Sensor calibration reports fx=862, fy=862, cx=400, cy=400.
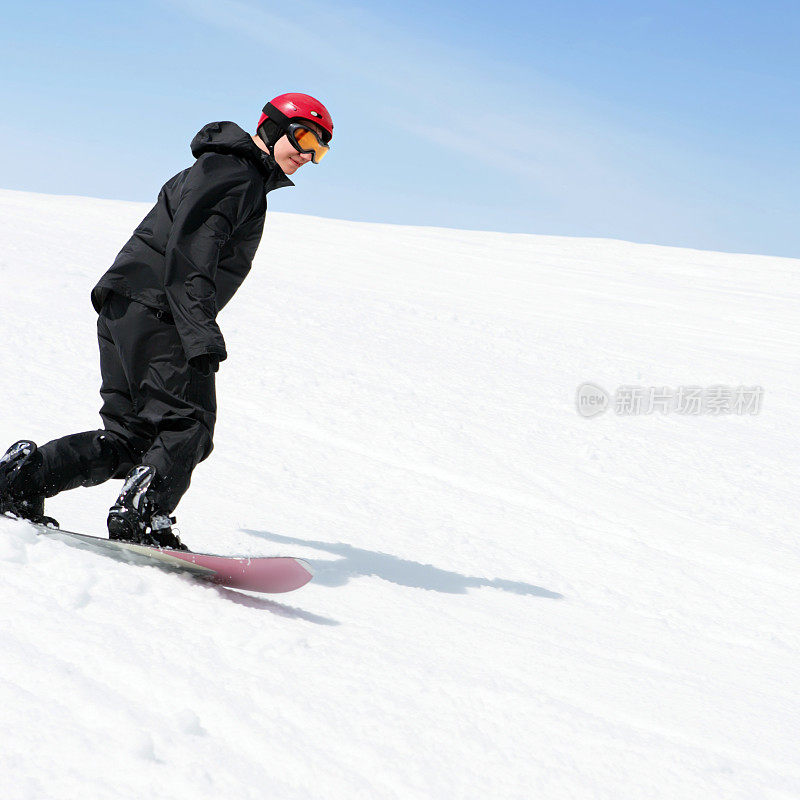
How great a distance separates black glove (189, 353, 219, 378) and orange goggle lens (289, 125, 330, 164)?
843mm

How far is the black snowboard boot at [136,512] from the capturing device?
284 centimetres

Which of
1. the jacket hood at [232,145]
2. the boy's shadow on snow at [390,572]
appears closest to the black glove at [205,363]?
the jacket hood at [232,145]

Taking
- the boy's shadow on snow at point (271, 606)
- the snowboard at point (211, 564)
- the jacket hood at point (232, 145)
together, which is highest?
the jacket hood at point (232, 145)

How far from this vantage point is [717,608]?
13.3ft

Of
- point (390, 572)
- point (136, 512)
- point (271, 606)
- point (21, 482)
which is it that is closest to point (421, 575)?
point (390, 572)

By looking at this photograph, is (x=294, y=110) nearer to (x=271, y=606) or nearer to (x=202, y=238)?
(x=202, y=238)

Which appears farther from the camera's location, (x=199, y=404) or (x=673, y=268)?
(x=673, y=268)

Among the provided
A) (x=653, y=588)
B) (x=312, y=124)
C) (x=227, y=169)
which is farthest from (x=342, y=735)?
(x=653, y=588)

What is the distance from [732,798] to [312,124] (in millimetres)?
2509

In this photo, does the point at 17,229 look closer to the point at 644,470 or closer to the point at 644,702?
the point at 644,470

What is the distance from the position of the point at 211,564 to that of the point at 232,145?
1.43m

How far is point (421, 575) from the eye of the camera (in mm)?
3793

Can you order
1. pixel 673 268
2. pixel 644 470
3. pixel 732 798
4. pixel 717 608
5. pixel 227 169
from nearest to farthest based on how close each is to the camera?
pixel 732 798, pixel 227 169, pixel 717 608, pixel 644 470, pixel 673 268

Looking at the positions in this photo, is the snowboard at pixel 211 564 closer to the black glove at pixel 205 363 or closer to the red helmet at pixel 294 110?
the black glove at pixel 205 363
